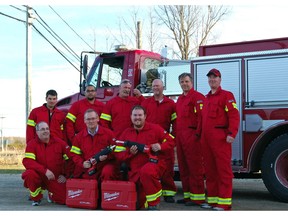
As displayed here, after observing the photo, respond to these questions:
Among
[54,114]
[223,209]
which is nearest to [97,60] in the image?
[54,114]

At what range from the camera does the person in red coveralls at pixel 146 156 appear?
651cm

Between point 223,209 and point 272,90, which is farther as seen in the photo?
point 272,90

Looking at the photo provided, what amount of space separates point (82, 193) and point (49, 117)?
174 centimetres

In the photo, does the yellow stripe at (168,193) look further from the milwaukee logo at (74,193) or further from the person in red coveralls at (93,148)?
the milwaukee logo at (74,193)

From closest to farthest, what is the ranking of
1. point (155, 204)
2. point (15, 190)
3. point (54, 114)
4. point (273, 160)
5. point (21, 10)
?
point (155, 204)
point (273, 160)
point (54, 114)
point (15, 190)
point (21, 10)

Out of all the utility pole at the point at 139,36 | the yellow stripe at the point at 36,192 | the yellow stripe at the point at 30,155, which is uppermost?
the utility pole at the point at 139,36

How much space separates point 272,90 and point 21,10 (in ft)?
44.1

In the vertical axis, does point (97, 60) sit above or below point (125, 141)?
above

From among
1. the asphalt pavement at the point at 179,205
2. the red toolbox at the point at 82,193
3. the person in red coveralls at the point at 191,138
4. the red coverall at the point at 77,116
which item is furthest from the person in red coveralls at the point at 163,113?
the red toolbox at the point at 82,193

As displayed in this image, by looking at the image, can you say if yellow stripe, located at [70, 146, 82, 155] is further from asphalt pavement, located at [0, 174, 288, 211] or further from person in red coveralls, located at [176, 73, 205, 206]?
person in red coveralls, located at [176, 73, 205, 206]

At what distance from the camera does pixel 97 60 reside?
973cm

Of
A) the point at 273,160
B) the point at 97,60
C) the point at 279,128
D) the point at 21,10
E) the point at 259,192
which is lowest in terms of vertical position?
the point at 259,192

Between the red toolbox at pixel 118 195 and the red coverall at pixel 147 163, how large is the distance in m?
0.16

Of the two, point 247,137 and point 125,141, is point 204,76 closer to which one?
point 247,137
